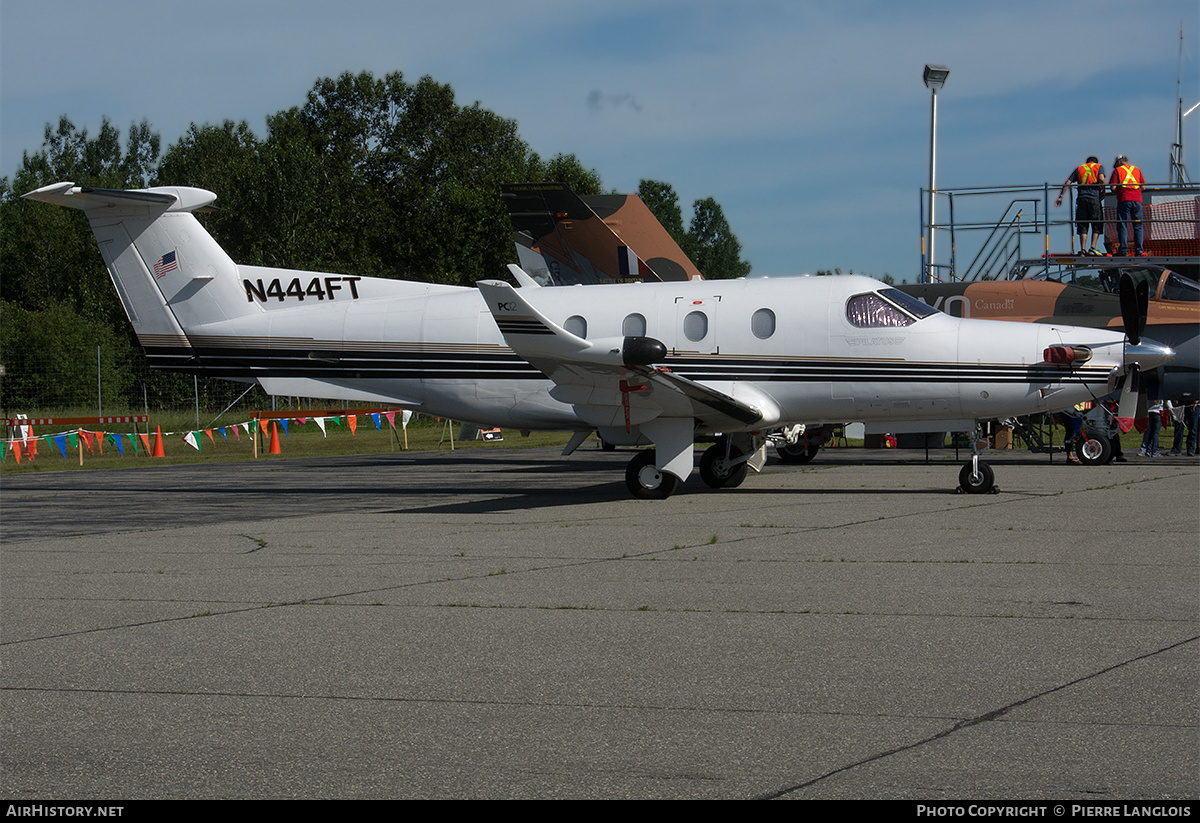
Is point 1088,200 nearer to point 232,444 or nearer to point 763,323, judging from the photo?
point 763,323

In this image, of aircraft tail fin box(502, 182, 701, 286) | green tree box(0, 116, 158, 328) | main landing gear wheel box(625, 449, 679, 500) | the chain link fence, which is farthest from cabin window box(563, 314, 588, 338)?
green tree box(0, 116, 158, 328)

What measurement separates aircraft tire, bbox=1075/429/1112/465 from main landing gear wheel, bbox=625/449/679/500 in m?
9.56

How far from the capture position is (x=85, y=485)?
18.4 m

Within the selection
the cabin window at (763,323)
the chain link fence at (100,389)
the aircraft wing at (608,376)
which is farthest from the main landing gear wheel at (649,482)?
the chain link fence at (100,389)

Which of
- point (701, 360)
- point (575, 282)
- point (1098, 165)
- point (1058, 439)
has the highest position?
point (1098, 165)

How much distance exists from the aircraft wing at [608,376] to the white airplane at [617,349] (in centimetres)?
2

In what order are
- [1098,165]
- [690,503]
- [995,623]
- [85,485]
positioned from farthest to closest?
[1098,165], [85,485], [690,503], [995,623]

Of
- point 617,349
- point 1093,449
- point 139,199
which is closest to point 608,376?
point 617,349

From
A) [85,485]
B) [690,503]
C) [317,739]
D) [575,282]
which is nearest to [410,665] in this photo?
[317,739]

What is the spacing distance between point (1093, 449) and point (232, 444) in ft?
74.8

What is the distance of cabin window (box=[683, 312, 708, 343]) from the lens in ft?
48.5
